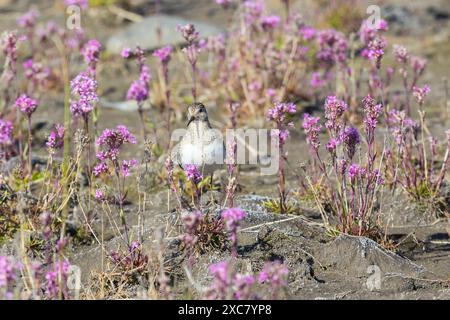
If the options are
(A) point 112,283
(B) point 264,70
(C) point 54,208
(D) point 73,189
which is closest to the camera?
(A) point 112,283

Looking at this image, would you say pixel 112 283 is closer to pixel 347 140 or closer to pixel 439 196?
pixel 347 140

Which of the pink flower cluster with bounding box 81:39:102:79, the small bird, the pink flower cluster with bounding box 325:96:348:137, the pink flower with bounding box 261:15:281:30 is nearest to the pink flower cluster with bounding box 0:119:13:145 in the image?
the pink flower cluster with bounding box 81:39:102:79

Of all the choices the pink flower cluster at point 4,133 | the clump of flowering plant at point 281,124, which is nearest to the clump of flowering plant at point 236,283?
the clump of flowering plant at point 281,124

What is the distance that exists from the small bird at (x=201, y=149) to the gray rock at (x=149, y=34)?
465 cm

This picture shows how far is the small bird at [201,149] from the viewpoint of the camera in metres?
5.59

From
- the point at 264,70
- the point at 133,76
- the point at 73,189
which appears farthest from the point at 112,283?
the point at 133,76

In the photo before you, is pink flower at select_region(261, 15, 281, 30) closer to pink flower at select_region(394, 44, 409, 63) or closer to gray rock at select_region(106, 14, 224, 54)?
pink flower at select_region(394, 44, 409, 63)

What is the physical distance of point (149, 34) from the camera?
34.9 feet

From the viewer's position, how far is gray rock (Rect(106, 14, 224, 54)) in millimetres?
10461

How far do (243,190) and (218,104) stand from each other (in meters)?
2.25

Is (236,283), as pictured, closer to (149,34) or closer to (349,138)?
(349,138)

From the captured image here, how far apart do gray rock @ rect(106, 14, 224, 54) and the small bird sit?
465 cm

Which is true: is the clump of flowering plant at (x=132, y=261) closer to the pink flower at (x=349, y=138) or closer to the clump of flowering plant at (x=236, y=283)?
the clump of flowering plant at (x=236, y=283)
